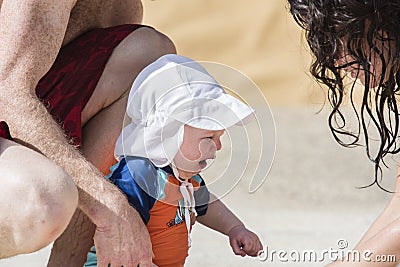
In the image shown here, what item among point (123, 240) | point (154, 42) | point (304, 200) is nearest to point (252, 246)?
point (123, 240)

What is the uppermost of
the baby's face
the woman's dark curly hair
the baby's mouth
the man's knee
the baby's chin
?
the woman's dark curly hair

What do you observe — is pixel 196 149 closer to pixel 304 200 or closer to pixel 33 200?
pixel 33 200

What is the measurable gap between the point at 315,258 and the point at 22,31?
69.3 inches

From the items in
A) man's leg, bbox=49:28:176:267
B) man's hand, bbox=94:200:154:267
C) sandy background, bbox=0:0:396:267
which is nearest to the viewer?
man's hand, bbox=94:200:154:267

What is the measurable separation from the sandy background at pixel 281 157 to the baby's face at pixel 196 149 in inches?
24.0

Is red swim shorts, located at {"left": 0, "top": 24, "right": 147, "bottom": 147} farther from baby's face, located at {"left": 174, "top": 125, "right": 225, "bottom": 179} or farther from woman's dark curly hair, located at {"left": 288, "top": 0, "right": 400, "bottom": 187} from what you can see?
woman's dark curly hair, located at {"left": 288, "top": 0, "right": 400, "bottom": 187}

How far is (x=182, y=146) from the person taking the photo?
2.49m

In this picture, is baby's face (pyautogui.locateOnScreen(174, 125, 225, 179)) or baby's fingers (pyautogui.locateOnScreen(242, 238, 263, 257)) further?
baby's fingers (pyautogui.locateOnScreen(242, 238, 263, 257))

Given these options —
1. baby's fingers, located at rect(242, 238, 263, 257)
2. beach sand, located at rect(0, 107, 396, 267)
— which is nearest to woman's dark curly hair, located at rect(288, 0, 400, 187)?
baby's fingers, located at rect(242, 238, 263, 257)

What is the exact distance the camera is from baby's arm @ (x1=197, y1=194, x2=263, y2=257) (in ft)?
8.80

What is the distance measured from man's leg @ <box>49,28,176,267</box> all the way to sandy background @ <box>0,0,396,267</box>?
1.90 feet

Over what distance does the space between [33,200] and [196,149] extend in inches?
20.4

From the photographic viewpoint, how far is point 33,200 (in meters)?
2.14

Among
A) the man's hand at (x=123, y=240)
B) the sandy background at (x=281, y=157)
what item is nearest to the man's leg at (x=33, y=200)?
the man's hand at (x=123, y=240)
